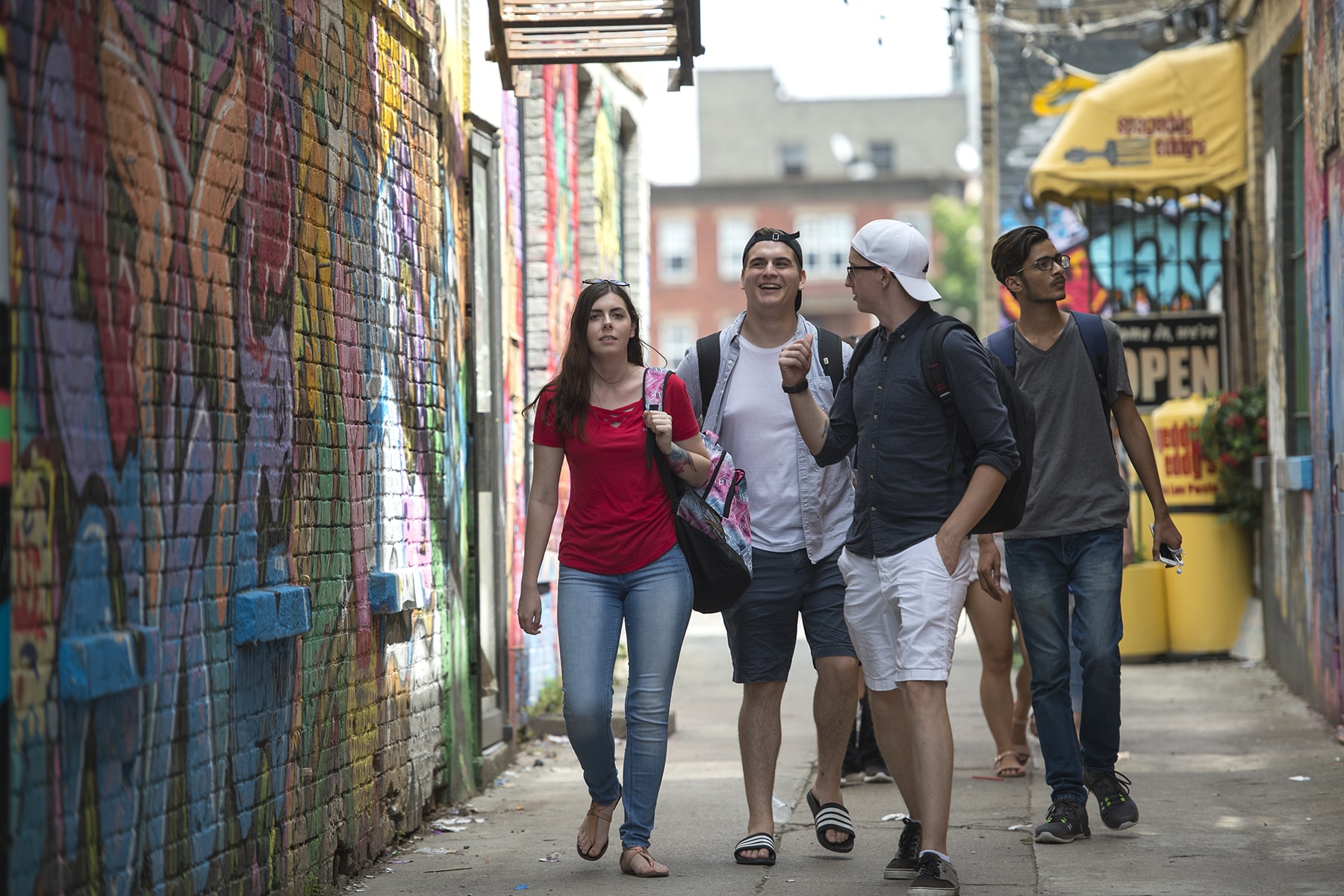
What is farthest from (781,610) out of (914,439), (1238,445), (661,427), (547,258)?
(1238,445)

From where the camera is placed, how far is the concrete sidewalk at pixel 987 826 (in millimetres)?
5551

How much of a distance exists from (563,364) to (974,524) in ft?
5.11

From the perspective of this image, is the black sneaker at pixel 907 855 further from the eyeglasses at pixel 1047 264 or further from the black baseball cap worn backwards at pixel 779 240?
the eyeglasses at pixel 1047 264

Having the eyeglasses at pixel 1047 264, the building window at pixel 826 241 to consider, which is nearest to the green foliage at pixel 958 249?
the building window at pixel 826 241

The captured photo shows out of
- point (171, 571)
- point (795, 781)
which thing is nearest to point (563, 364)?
point (171, 571)

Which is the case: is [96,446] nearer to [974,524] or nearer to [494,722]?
[974,524]

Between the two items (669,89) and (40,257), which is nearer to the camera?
(40,257)

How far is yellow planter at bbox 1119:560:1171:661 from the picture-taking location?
11.8 metres

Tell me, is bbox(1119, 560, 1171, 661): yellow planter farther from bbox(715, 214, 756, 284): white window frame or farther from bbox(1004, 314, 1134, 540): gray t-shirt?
bbox(715, 214, 756, 284): white window frame

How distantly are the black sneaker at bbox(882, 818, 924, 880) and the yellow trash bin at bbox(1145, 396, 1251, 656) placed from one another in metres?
6.85

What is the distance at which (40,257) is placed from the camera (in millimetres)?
3676

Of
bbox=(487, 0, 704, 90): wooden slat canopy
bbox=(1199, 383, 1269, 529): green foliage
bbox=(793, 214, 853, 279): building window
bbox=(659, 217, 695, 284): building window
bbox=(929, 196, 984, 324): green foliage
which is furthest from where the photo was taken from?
bbox=(793, 214, 853, 279): building window

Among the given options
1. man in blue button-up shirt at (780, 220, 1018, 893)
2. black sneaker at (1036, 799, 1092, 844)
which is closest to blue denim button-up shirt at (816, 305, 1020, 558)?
man in blue button-up shirt at (780, 220, 1018, 893)

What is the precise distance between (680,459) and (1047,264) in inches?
64.3
